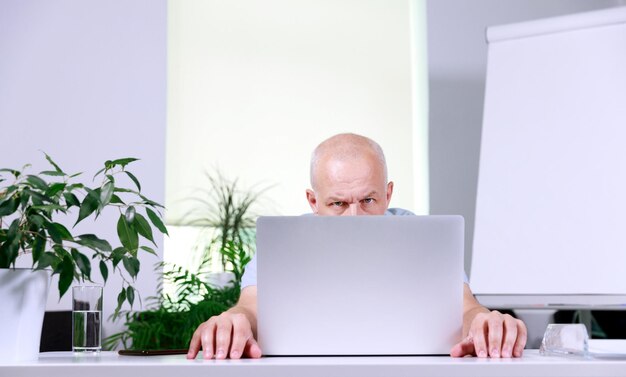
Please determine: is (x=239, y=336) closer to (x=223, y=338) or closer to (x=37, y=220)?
(x=223, y=338)

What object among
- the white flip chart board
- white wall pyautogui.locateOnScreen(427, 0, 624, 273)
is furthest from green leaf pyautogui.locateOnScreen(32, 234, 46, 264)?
white wall pyautogui.locateOnScreen(427, 0, 624, 273)

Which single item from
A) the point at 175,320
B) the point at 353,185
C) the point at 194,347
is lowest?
the point at 175,320

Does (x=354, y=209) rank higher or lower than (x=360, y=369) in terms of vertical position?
higher

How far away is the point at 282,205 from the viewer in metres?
4.54

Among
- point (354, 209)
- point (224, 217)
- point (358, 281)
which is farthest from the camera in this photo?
point (224, 217)

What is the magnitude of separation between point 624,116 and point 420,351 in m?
2.80

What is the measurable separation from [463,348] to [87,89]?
10.4 ft

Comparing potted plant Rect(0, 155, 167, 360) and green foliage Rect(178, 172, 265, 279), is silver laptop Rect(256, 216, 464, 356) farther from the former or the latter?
green foliage Rect(178, 172, 265, 279)

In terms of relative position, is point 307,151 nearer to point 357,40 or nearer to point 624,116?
point 357,40

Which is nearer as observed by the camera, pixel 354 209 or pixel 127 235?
pixel 127 235

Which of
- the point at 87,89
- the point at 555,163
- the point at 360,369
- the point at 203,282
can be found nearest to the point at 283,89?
the point at 87,89

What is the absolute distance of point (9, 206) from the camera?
1388 millimetres

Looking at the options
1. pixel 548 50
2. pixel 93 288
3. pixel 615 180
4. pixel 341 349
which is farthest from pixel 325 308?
pixel 548 50

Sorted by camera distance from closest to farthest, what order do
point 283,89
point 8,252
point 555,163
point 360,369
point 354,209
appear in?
point 360,369, point 8,252, point 354,209, point 555,163, point 283,89
